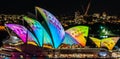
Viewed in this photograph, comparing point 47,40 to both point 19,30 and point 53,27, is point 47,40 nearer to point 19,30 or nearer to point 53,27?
point 19,30

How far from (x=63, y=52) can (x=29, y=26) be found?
6493mm

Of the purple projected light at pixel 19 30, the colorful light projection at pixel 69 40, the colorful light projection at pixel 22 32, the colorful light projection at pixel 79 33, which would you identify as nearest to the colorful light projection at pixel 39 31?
the colorful light projection at pixel 22 32

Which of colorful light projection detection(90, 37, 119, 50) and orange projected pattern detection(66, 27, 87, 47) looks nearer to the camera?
orange projected pattern detection(66, 27, 87, 47)

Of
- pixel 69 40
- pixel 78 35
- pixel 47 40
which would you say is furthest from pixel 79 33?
pixel 47 40

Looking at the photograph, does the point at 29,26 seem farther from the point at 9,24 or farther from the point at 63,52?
the point at 63,52

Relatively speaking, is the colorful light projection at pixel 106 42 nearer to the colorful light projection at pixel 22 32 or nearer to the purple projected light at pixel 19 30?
the colorful light projection at pixel 22 32

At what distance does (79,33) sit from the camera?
179ft

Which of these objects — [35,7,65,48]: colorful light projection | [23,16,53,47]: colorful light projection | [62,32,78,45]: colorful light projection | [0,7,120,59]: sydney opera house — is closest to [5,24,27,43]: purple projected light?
[0,7,120,59]: sydney opera house

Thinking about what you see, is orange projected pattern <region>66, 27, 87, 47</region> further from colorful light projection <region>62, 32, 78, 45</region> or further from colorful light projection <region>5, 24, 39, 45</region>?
colorful light projection <region>5, 24, 39, 45</region>

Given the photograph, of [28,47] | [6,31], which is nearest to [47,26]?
[28,47]

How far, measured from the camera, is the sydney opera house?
44.0m

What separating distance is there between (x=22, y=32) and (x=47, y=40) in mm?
3800

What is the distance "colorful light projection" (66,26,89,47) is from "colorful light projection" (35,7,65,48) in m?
5.89

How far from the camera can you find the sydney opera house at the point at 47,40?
44031 millimetres
